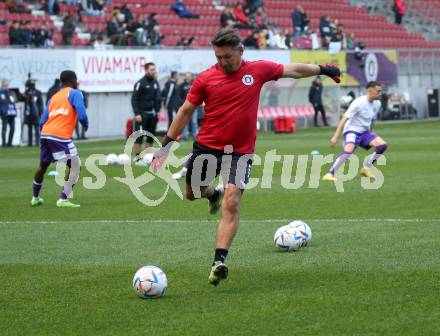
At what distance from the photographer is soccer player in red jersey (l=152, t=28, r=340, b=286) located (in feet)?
30.7

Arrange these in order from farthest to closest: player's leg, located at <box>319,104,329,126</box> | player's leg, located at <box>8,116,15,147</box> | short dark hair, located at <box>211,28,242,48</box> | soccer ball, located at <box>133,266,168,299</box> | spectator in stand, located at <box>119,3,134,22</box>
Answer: player's leg, located at <box>319,104,329,126</box> → spectator in stand, located at <box>119,3,134,22</box> → player's leg, located at <box>8,116,15,147</box> → short dark hair, located at <box>211,28,242,48</box> → soccer ball, located at <box>133,266,168,299</box>

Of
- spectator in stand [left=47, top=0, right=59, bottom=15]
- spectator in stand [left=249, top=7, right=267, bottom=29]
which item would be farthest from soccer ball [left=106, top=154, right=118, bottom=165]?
spectator in stand [left=249, top=7, right=267, bottom=29]

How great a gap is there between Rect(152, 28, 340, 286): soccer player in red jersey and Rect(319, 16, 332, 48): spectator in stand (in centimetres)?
3797

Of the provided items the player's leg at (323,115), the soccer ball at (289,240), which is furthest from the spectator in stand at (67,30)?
the soccer ball at (289,240)

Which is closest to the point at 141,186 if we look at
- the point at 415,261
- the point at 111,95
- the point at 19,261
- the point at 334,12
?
the point at 19,261

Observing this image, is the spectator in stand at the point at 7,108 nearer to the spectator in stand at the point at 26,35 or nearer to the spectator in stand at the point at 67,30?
the spectator in stand at the point at 26,35

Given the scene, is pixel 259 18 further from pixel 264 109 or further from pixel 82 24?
pixel 82 24

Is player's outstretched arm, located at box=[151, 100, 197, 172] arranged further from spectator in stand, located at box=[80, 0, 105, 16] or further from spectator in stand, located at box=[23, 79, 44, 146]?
spectator in stand, located at box=[80, 0, 105, 16]

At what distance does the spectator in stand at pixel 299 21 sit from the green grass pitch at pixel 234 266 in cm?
2969

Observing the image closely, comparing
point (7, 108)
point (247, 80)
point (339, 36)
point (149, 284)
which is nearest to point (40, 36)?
point (7, 108)

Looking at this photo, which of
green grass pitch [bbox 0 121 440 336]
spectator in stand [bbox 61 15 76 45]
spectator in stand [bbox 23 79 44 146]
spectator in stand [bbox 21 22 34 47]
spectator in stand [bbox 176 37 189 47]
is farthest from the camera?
spectator in stand [bbox 176 37 189 47]

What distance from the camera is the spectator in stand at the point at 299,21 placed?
47.3 metres

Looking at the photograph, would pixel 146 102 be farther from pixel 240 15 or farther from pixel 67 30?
pixel 240 15

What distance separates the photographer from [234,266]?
10070mm
